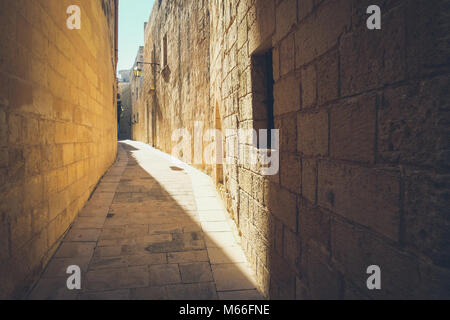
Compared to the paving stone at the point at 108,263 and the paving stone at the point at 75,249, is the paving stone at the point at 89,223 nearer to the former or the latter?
the paving stone at the point at 75,249

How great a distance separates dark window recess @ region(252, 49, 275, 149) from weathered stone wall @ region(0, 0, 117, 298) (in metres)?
1.97

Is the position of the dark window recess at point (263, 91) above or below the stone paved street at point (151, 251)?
above

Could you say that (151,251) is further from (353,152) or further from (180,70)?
(180,70)

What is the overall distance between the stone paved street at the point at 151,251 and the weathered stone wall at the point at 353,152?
54 cm

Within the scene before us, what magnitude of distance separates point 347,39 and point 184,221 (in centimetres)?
334

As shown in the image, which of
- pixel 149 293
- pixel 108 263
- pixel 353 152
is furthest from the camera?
pixel 108 263

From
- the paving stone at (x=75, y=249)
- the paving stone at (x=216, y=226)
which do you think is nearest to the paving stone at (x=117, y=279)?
the paving stone at (x=75, y=249)

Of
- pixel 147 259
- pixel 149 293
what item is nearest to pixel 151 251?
pixel 147 259

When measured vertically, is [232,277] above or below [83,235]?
below

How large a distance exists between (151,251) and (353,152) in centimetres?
263

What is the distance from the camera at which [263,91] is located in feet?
8.89

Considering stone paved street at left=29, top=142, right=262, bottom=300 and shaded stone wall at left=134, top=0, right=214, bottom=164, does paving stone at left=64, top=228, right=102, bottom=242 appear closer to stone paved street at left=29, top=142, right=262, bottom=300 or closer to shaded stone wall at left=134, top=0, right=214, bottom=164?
stone paved street at left=29, top=142, right=262, bottom=300

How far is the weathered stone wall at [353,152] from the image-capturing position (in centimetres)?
85

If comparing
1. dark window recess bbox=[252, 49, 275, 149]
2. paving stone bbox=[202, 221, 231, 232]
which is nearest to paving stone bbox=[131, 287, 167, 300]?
paving stone bbox=[202, 221, 231, 232]
